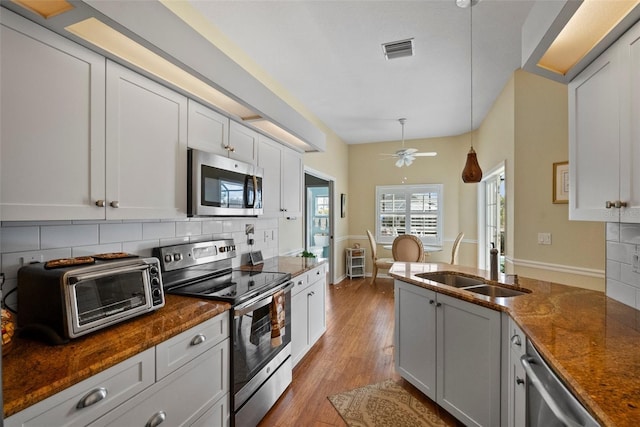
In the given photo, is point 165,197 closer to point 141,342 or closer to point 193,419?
point 141,342

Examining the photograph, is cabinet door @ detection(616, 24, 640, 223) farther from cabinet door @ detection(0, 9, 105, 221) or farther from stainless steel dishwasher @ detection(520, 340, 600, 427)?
cabinet door @ detection(0, 9, 105, 221)

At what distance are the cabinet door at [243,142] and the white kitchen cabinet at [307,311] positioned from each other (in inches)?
42.5

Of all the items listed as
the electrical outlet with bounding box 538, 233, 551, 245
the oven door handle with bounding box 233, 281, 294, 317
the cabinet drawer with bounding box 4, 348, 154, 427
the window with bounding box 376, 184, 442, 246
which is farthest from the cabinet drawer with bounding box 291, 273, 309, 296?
the window with bounding box 376, 184, 442, 246

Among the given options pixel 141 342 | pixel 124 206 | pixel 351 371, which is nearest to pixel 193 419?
pixel 141 342

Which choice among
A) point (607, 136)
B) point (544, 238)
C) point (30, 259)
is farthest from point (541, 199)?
point (30, 259)

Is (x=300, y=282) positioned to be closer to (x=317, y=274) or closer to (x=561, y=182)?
(x=317, y=274)

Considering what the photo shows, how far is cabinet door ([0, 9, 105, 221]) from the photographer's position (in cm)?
104

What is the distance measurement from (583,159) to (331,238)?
13.9 ft

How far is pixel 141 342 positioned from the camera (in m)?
1.17

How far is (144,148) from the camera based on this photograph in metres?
1.55

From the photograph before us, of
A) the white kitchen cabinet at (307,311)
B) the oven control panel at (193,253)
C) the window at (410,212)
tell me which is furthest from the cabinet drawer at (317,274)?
the window at (410,212)

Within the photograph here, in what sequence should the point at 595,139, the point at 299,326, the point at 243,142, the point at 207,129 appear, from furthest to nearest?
the point at 299,326 < the point at 243,142 < the point at 207,129 < the point at 595,139

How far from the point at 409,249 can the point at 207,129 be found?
3.72 m

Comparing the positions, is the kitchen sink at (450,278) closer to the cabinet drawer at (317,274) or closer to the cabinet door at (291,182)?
the cabinet drawer at (317,274)
